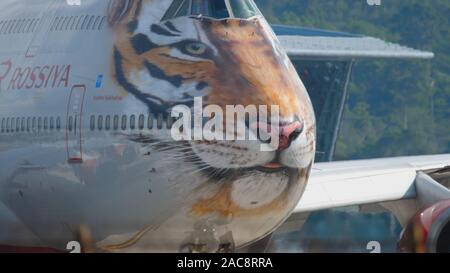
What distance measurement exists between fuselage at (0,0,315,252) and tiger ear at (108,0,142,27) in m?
0.08

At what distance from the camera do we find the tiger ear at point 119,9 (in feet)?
73.7

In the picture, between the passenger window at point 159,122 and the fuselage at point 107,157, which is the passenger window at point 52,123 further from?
the passenger window at point 159,122

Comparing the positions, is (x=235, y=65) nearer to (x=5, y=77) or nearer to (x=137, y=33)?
(x=137, y=33)

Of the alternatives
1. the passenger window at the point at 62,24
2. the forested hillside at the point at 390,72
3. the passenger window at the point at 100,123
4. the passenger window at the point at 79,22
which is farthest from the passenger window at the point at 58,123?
the forested hillside at the point at 390,72

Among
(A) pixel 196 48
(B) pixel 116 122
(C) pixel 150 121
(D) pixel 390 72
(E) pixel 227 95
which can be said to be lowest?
(D) pixel 390 72

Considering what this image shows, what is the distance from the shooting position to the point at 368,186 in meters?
26.1

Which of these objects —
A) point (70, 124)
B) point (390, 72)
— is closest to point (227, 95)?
point (70, 124)

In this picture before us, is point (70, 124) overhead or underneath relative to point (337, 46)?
overhead

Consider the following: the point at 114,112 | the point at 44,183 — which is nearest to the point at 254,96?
the point at 114,112

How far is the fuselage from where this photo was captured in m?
20.8

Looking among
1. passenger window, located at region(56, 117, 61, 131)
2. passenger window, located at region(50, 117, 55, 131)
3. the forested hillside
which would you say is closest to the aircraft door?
passenger window, located at region(56, 117, 61, 131)

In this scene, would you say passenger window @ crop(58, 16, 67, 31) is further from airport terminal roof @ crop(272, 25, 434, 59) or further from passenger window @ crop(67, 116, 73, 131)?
airport terminal roof @ crop(272, 25, 434, 59)

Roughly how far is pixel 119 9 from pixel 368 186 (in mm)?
5427

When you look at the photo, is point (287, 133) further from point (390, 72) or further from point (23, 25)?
point (390, 72)
